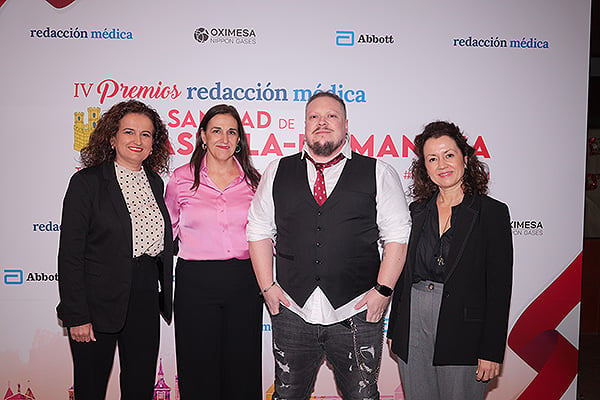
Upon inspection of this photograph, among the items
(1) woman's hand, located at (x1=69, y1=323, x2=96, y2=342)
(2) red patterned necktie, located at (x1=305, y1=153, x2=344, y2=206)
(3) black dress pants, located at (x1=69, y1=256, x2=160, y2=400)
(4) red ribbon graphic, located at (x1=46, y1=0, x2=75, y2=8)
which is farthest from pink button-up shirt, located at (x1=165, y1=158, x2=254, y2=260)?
(4) red ribbon graphic, located at (x1=46, y1=0, x2=75, y2=8)

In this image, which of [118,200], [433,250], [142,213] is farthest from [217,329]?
[433,250]

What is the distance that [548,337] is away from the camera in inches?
123

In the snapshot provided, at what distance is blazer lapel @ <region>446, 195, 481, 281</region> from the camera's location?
190 centimetres

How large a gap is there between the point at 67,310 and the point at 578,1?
3.58m

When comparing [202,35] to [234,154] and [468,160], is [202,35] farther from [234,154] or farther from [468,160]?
[468,160]

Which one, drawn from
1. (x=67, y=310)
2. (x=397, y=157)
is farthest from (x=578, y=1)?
(x=67, y=310)

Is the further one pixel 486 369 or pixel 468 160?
pixel 468 160

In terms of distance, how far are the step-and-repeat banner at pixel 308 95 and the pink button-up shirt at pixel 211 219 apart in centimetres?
60

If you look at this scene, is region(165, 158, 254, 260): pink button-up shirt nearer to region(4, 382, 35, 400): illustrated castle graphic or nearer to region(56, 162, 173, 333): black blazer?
region(56, 162, 173, 333): black blazer

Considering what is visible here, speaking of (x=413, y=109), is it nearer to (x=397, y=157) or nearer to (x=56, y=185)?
(x=397, y=157)

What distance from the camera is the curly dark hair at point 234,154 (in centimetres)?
247

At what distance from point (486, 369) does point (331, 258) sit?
2.56 ft

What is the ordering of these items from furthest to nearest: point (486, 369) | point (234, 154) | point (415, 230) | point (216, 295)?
1. point (234, 154)
2. point (216, 295)
3. point (415, 230)
4. point (486, 369)

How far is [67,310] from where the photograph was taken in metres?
2.11
